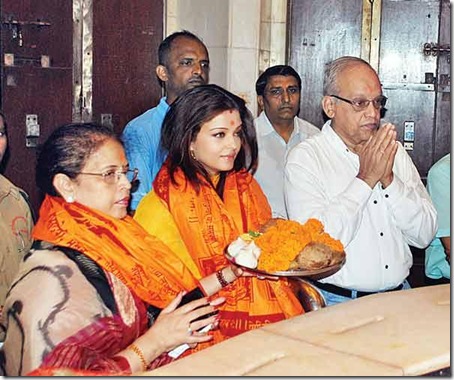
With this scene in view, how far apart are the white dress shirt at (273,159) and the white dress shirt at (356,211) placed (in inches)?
53.5

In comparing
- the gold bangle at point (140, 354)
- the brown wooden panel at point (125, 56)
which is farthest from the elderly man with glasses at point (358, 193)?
the brown wooden panel at point (125, 56)

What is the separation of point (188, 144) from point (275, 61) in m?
3.15

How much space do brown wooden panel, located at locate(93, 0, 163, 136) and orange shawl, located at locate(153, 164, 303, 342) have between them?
2.50 metres

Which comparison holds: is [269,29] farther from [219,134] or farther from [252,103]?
[219,134]

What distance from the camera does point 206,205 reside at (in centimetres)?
343

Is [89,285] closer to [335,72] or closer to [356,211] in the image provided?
[356,211]

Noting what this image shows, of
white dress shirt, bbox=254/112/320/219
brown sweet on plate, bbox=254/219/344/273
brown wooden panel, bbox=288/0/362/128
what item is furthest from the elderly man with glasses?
brown wooden panel, bbox=288/0/362/128

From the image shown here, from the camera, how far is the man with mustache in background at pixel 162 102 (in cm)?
434

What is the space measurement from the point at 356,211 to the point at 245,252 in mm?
491

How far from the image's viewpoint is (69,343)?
238 cm

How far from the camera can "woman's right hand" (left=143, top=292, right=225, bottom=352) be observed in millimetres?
2557

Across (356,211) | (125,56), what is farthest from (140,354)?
(125,56)

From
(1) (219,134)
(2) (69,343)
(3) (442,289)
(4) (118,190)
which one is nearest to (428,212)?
(3) (442,289)

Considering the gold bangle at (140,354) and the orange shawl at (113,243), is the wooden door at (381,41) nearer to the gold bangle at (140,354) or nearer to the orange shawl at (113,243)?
the orange shawl at (113,243)
